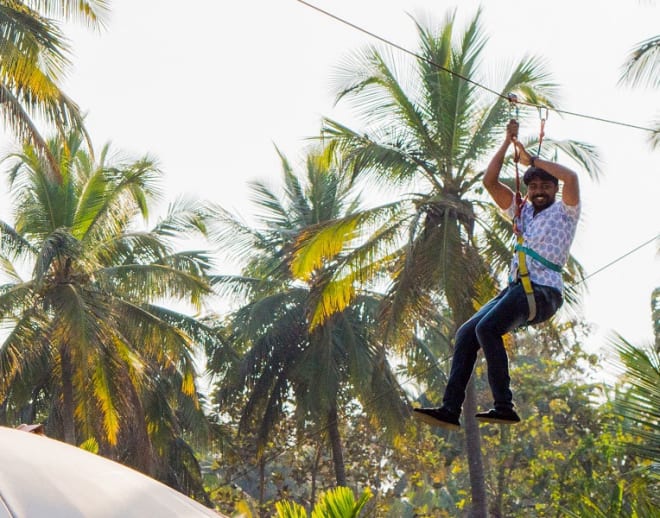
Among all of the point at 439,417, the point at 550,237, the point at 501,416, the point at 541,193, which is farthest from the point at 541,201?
the point at 439,417

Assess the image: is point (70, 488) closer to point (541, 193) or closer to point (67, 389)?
point (541, 193)

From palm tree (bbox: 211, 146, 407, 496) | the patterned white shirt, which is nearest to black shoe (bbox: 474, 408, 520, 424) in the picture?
the patterned white shirt

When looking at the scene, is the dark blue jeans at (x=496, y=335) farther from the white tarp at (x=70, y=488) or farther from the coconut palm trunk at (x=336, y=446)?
the coconut palm trunk at (x=336, y=446)

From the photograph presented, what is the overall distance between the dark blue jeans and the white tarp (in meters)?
4.11

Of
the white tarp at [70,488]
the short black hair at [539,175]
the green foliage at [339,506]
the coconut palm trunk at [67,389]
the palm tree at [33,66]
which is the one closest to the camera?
the white tarp at [70,488]

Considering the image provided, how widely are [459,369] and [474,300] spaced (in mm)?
9938

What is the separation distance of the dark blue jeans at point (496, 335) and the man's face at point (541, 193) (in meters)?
0.44

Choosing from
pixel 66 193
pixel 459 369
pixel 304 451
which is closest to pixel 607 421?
pixel 304 451

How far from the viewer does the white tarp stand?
Answer: 1.82 meters

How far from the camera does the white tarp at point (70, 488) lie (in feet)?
5.97

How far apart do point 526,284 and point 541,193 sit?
1.69 feet

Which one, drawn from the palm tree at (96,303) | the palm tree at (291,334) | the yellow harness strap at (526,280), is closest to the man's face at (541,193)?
the yellow harness strap at (526,280)

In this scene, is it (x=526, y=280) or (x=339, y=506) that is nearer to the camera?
(x=339, y=506)

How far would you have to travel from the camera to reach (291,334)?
2481cm
